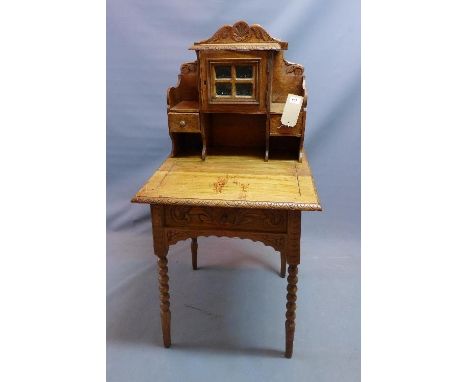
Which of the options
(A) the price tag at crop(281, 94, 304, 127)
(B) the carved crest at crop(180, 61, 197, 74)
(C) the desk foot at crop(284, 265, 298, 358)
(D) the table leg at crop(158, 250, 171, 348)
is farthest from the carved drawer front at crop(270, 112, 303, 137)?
(D) the table leg at crop(158, 250, 171, 348)

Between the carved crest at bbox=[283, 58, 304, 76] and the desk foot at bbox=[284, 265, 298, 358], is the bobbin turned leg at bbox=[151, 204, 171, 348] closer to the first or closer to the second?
the desk foot at bbox=[284, 265, 298, 358]

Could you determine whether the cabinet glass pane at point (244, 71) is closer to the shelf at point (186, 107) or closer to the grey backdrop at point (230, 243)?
the shelf at point (186, 107)

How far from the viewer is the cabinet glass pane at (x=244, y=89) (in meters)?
1.92

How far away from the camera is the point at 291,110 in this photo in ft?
6.43

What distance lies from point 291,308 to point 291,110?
2.94 feet

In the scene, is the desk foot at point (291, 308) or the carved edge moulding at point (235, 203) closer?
the carved edge moulding at point (235, 203)

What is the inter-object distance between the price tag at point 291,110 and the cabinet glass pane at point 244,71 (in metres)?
0.22

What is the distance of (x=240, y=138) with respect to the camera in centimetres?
222

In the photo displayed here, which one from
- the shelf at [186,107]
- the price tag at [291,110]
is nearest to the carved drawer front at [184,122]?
the shelf at [186,107]

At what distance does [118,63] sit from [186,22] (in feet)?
1.66

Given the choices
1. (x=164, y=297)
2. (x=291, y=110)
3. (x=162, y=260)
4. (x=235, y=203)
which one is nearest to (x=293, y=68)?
(x=291, y=110)

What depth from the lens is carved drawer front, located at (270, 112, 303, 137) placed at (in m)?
1.98

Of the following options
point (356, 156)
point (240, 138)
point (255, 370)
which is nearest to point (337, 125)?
point (356, 156)

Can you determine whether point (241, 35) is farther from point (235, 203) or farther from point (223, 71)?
point (235, 203)
